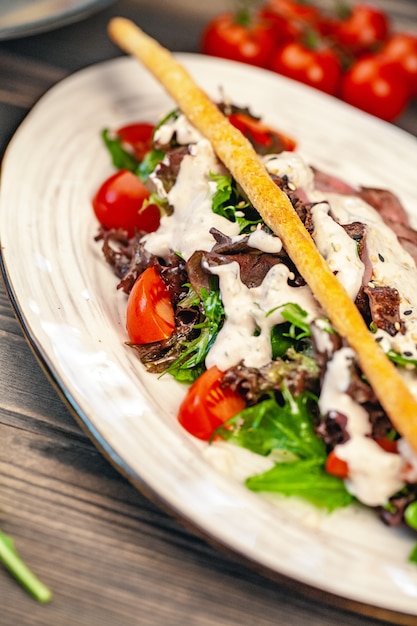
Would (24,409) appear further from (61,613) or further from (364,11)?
(364,11)

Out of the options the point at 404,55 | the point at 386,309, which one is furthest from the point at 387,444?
the point at 404,55

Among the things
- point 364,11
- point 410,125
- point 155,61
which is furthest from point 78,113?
point 364,11

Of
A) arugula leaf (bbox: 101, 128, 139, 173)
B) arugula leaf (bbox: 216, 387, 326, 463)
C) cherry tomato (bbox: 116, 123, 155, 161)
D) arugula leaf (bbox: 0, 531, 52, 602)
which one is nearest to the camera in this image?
arugula leaf (bbox: 0, 531, 52, 602)

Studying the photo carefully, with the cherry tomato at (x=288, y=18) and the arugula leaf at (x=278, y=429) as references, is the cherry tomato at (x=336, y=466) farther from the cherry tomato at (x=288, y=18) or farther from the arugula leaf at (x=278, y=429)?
the cherry tomato at (x=288, y=18)

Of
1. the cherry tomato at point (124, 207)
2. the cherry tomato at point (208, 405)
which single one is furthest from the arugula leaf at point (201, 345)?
the cherry tomato at point (124, 207)

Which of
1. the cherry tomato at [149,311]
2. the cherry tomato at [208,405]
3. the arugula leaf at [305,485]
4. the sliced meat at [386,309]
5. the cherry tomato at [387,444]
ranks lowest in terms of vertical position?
the cherry tomato at [149,311]

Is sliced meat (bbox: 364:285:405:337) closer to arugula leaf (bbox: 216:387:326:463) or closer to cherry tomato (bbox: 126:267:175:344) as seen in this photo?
arugula leaf (bbox: 216:387:326:463)

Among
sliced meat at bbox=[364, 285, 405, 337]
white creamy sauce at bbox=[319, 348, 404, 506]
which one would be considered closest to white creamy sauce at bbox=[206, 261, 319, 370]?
sliced meat at bbox=[364, 285, 405, 337]

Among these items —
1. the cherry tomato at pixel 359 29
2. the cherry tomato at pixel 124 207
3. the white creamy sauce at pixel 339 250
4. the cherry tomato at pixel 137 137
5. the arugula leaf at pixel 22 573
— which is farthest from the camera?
the cherry tomato at pixel 359 29
